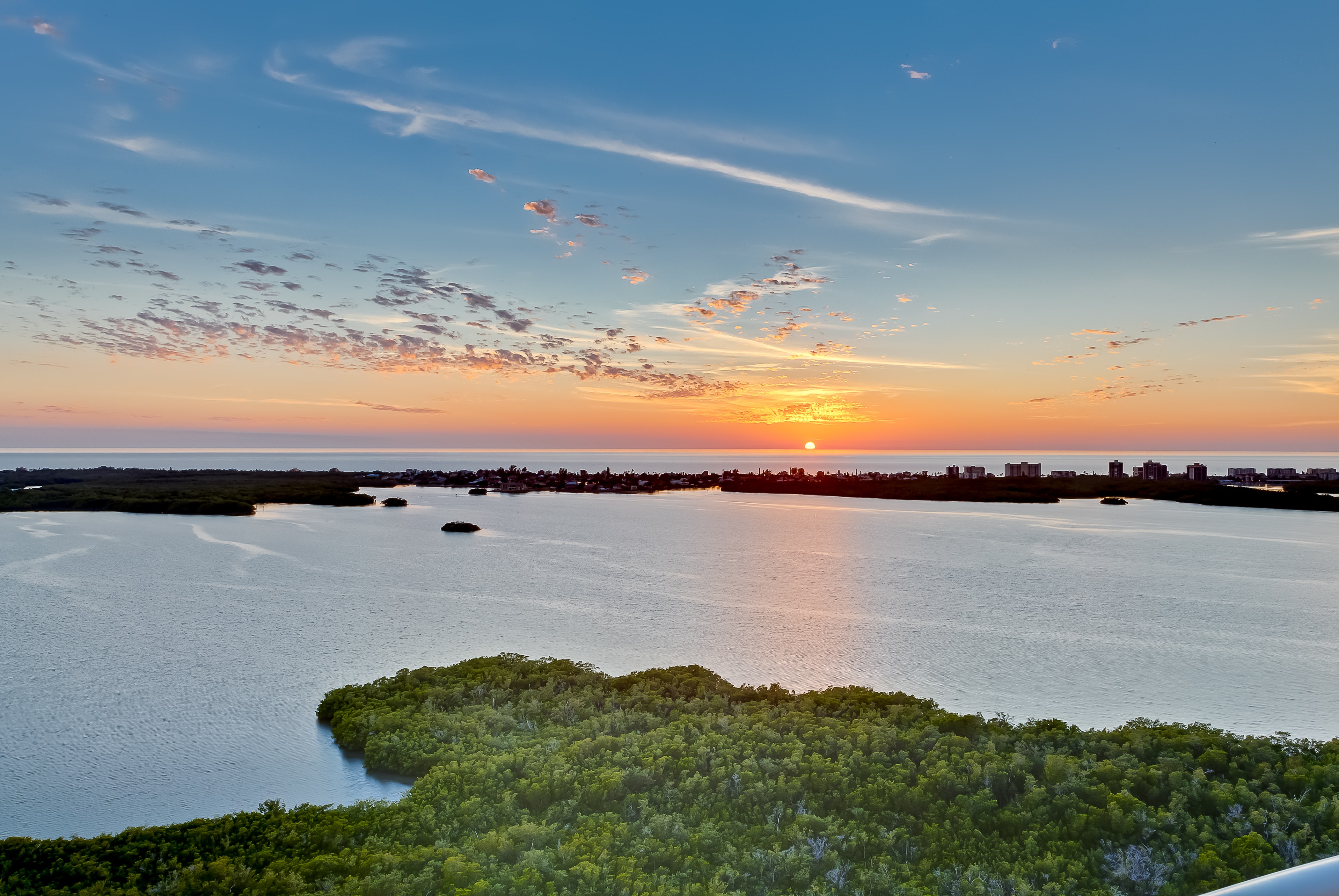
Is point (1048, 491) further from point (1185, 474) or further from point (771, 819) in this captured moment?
point (771, 819)

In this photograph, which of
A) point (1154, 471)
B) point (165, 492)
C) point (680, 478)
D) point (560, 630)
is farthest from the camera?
point (680, 478)

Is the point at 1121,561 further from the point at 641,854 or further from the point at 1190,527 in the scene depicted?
the point at 641,854

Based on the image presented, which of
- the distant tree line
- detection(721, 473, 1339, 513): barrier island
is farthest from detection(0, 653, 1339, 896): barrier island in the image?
detection(721, 473, 1339, 513): barrier island

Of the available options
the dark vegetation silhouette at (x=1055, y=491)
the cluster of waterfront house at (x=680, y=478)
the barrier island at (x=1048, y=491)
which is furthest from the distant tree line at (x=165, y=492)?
the dark vegetation silhouette at (x=1055, y=491)

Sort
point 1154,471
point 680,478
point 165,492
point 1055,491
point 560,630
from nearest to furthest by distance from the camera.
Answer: point 560,630 → point 165,492 → point 1055,491 → point 1154,471 → point 680,478

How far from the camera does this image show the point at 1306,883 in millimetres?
1230

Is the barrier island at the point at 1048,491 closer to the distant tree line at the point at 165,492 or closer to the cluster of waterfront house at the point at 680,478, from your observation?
the cluster of waterfront house at the point at 680,478

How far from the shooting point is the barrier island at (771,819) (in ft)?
25.4

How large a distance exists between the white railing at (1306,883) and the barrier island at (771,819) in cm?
723

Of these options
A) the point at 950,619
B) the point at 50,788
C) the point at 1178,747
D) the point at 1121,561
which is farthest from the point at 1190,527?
the point at 50,788

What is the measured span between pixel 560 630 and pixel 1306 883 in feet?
74.2

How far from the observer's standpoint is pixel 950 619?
975 inches

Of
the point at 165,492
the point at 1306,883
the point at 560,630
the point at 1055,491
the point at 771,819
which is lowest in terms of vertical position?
the point at 560,630

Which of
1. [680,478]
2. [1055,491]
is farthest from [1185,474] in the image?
[680,478]
